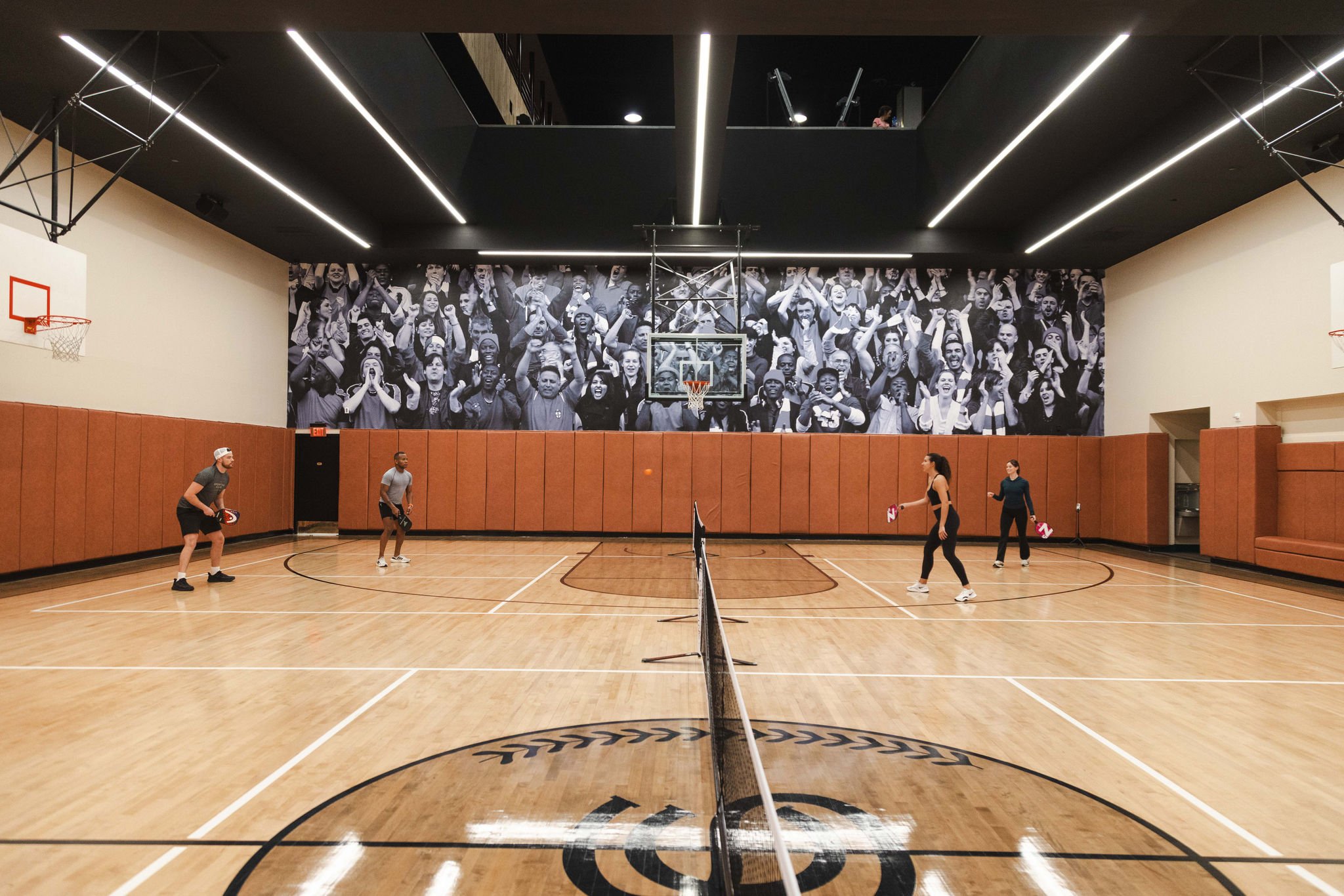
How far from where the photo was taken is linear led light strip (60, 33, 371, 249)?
29.8ft

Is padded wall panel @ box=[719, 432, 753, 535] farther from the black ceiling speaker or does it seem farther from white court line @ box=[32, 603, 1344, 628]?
the black ceiling speaker

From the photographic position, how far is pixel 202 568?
12.9 meters

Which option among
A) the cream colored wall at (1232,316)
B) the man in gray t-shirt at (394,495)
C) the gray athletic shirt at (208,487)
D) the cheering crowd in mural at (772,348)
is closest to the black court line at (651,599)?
the man in gray t-shirt at (394,495)

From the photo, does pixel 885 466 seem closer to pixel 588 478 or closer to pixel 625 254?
pixel 588 478

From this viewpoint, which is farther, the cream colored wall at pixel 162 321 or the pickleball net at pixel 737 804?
the cream colored wall at pixel 162 321

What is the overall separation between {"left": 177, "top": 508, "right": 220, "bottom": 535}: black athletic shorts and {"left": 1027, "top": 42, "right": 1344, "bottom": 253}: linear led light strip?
15.1 m

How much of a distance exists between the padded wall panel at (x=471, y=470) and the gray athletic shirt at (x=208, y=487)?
7.67 m

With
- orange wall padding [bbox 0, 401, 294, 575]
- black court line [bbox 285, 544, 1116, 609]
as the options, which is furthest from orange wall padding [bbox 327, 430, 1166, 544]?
black court line [bbox 285, 544, 1116, 609]

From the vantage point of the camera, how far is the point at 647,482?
1862 cm

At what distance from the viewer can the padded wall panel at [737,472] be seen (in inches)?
731

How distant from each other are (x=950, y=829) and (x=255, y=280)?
60.7ft

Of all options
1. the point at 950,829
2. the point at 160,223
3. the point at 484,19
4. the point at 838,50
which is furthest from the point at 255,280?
the point at 950,829

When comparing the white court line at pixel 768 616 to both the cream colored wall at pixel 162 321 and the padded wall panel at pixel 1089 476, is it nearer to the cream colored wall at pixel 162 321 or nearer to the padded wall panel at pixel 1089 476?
the cream colored wall at pixel 162 321

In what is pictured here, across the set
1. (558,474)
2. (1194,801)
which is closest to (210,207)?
(558,474)
